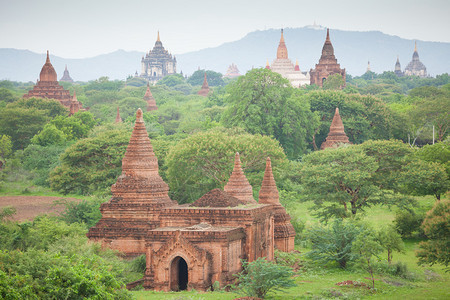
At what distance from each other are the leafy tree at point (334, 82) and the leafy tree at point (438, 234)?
82.6 metres

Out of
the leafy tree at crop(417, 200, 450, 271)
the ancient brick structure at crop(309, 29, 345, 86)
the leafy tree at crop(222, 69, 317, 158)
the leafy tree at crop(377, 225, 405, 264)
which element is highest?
the ancient brick structure at crop(309, 29, 345, 86)

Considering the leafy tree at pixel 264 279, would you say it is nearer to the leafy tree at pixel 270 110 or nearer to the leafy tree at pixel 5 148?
the leafy tree at pixel 270 110

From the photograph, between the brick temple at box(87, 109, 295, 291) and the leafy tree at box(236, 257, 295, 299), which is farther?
the brick temple at box(87, 109, 295, 291)

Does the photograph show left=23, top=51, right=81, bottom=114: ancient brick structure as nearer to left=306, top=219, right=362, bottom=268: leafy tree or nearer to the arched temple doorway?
left=306, top=219, right=362, bottom=268: leafy tree

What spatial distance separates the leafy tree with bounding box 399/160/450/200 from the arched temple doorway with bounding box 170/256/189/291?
19081 millimetres

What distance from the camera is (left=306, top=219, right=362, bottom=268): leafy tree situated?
119 feet

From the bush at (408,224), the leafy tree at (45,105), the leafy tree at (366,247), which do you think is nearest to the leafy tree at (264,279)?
the leafy tree at (366,247)

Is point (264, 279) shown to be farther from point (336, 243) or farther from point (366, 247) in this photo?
point (336, 243)

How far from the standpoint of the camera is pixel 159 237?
3189 centimetres

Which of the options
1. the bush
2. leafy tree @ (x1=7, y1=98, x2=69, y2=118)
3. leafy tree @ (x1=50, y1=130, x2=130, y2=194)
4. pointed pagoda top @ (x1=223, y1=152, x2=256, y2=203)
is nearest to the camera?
pointed pagoda top @ (x1=223, y1=152, x2=256, y2=203)

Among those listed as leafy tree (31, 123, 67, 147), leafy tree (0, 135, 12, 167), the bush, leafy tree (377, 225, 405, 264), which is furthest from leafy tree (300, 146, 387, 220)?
leafy tree (0, 135, 12, 167)

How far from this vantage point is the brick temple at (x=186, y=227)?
1234 inches

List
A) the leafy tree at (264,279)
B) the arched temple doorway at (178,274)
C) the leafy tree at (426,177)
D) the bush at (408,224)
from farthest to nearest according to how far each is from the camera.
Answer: the leafy tree at (426,177)
the bush at (408,224)
the arched temple doorway at (178,274)
the leafy tree at (264,279)

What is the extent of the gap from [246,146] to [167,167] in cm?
599
